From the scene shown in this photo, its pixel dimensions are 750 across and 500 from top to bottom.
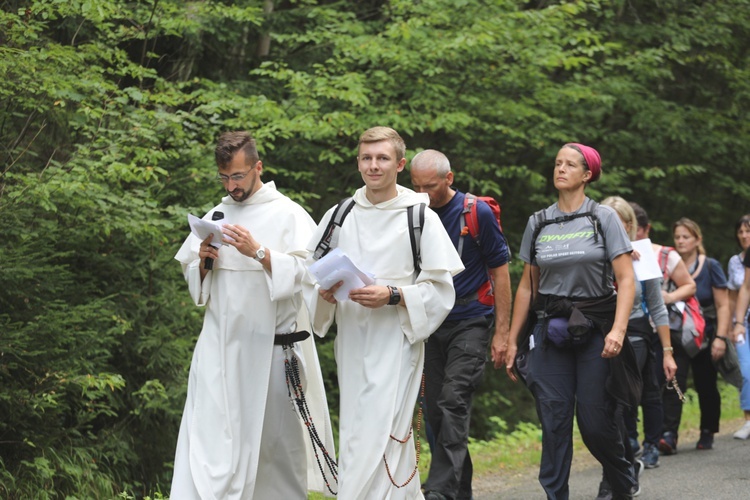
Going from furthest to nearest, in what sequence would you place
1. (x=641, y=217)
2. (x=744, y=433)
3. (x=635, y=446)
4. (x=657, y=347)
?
(x=744, y=433)
(x=657, y=347)
(x=641, y=217)
(x=635, y=446)

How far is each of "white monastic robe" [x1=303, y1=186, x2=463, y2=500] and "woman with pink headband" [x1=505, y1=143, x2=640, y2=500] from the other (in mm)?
875

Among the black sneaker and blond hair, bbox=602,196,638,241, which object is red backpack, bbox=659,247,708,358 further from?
blond hair, bbox=602,196,638,241

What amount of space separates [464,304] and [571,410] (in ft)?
2.96

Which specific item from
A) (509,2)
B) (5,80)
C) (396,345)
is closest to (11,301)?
(5,80)

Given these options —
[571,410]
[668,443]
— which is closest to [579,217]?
[571,410]

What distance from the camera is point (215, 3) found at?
1105cm

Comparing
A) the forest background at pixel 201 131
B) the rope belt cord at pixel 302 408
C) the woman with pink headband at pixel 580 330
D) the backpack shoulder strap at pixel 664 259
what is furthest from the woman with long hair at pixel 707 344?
the rope belt cord at pixel 302 408

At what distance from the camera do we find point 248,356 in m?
5.41

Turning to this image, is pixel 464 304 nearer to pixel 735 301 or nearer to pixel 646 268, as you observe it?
pixel 646 268

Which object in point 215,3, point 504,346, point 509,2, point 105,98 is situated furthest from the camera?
point 509,2

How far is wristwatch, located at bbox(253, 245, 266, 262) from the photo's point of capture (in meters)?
5.23

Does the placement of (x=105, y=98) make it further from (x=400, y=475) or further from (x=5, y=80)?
(x=400, y=475)

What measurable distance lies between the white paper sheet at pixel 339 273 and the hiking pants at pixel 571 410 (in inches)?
55.1

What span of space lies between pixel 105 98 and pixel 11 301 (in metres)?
1.97
